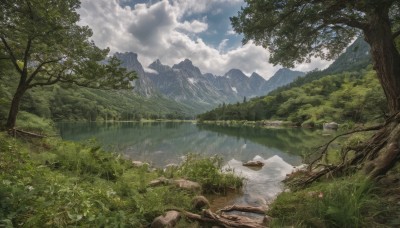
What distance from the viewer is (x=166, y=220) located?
6.48 meters

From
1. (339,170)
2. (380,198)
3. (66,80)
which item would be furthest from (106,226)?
(66,80)

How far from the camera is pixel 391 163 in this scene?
589 centimetres

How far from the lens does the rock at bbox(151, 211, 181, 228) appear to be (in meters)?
6.36

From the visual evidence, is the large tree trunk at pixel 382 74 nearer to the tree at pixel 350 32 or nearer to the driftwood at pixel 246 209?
the tree at pixel 350 32

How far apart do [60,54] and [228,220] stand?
38.2 feet

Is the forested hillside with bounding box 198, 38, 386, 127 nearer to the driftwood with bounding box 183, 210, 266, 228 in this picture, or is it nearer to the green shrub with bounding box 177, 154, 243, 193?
the green shrub with bounding box 177, 154, 243, 193

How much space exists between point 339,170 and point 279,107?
431 feet

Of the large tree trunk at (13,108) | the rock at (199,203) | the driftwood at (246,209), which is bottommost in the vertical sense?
the driftwood at (246,209)

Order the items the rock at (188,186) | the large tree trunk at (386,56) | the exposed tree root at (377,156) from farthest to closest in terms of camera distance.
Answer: the rock at (188,186), the large tree trunk at (386,56), the exposed tree root at (377,156)

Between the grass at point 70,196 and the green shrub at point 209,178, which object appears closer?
the grass at point 70,196

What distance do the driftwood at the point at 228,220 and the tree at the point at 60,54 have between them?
8.00 m

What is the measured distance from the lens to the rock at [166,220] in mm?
6362

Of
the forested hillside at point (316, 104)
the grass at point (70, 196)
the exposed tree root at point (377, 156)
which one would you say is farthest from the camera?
the forested hillside at point (316, 104)

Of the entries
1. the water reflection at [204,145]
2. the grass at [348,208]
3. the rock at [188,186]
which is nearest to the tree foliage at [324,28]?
the grass at [348,208]
